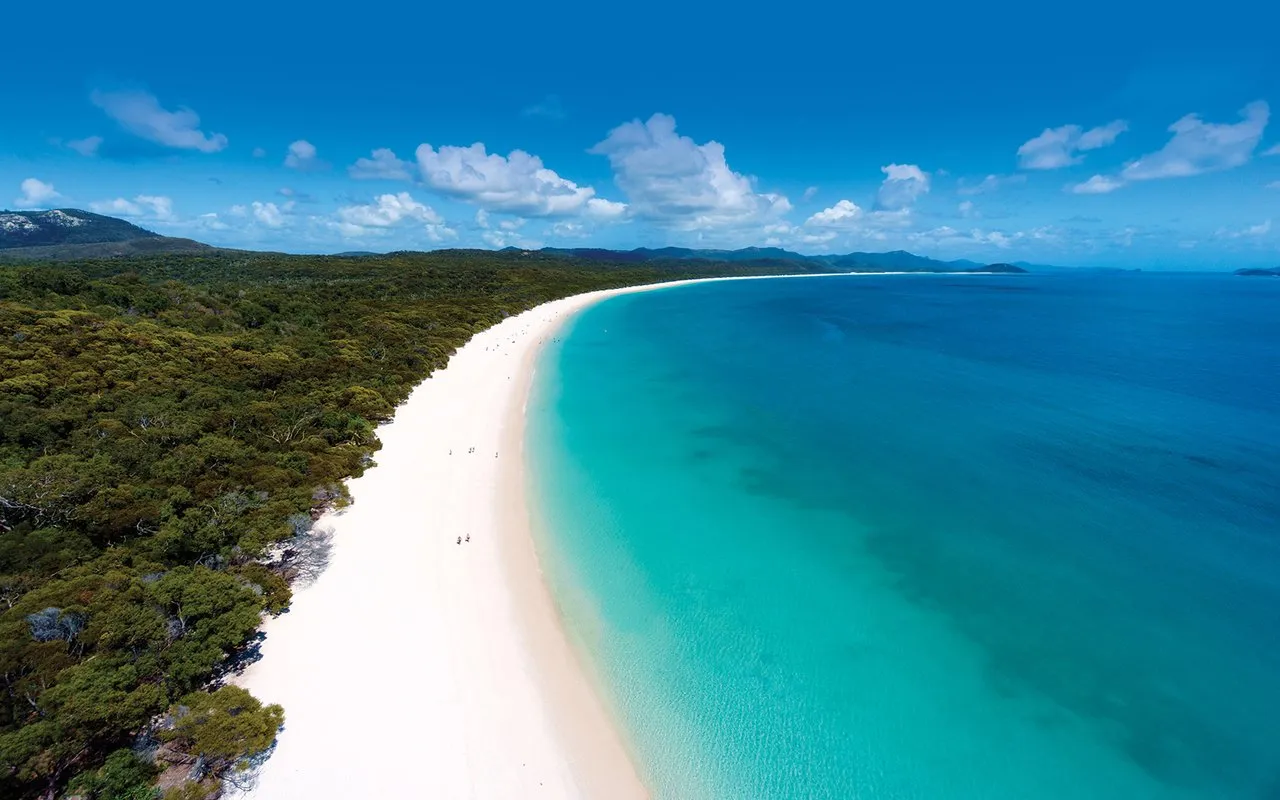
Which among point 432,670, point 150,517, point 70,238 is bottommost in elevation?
point 432,670

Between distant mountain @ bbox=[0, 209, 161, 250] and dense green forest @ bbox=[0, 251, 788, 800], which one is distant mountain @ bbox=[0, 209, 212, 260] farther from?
dense green forest @ bbox=[0, 251, 788, 800]

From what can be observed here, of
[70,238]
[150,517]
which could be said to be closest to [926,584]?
[150,517]

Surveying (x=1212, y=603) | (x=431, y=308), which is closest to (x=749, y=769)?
(x=1212, y=603)

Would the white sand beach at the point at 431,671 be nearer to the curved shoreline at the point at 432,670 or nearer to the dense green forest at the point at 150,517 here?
the curved shoreline at the point at 432,670

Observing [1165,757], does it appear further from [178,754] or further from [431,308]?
[431,308]

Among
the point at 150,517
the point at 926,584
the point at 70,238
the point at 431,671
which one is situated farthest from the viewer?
the point at 70,238

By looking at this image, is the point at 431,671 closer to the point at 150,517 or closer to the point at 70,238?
the point at 150,517

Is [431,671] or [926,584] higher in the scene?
[926,584]

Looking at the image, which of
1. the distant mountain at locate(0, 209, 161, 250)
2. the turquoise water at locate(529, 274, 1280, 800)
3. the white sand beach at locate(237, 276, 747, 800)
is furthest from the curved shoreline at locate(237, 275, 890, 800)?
the distant mountain at locate(0, 209, 161, 250)
